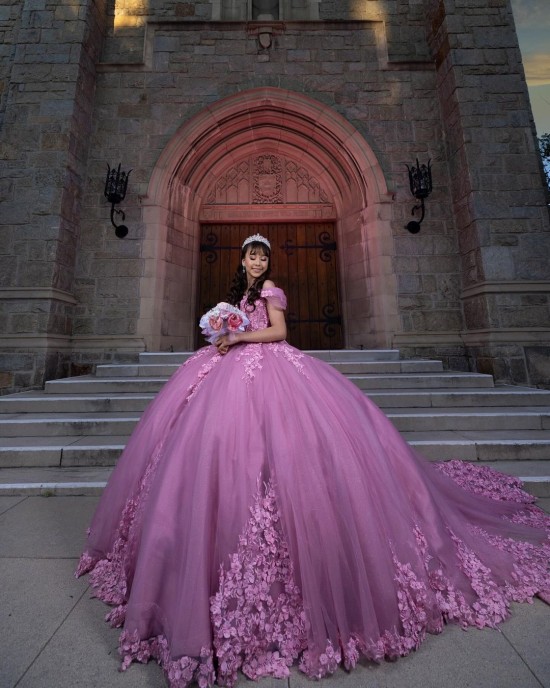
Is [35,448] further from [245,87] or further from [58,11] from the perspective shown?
[58,11]

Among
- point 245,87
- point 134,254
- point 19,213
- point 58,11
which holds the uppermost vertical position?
point 58,11

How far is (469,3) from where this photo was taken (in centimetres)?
532

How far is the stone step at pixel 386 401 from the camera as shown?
346cm

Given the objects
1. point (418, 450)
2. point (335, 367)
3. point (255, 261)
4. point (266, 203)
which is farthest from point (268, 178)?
point (418, 450)

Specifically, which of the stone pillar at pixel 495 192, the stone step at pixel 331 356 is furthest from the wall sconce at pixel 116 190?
the stone pillar at pixel 495 192

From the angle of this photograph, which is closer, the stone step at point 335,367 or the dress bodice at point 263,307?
the dress bodice at point 263,307

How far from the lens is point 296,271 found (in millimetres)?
6051

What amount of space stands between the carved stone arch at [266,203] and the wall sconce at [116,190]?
37 centimetres

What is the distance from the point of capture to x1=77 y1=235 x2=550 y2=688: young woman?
1022 millimetres

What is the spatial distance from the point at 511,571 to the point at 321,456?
98 centimetres

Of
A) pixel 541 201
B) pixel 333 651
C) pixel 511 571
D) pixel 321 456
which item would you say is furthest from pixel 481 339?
pixel 333 651

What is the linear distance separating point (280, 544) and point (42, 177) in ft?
19.6

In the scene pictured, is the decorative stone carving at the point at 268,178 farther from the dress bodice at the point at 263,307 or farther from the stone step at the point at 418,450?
the stone step at the point at 418,450

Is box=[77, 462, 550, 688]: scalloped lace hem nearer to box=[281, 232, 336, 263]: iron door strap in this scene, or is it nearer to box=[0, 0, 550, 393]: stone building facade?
box=[0, 0, 550, 393]: stone building facade
